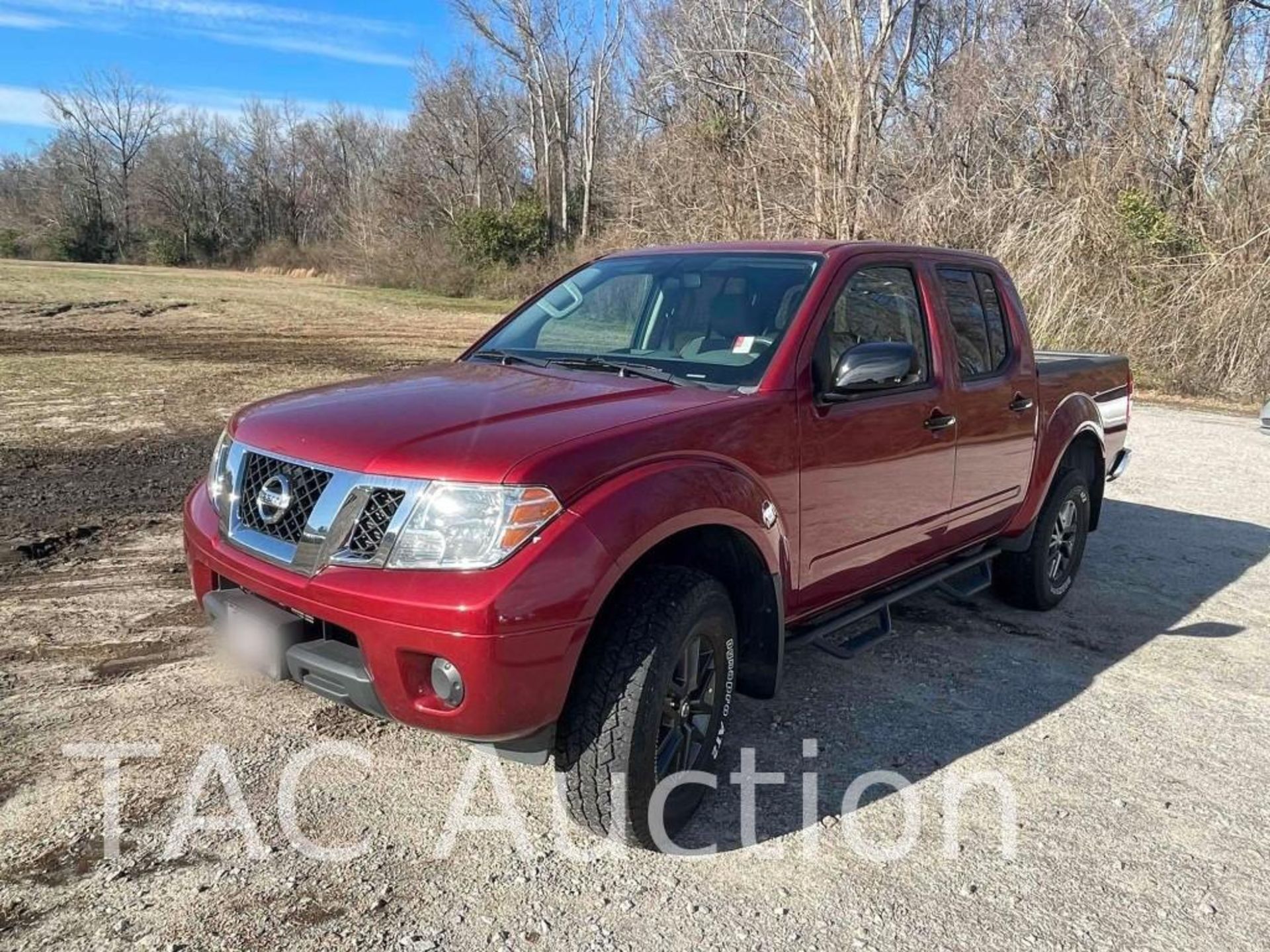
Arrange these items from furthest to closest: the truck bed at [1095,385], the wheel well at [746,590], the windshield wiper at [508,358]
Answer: the truck bed at [1095,385], the windshield wiper at [508,358], the wheel well at [746,590]

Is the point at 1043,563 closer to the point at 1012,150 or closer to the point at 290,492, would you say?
the point at 290,492

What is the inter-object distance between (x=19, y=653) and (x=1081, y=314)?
15854mm

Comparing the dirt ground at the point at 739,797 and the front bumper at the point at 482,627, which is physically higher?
the front bumper at the point at 482,627

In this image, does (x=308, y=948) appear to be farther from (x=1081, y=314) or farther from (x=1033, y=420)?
(x=1081, y=314)

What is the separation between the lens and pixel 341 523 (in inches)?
108

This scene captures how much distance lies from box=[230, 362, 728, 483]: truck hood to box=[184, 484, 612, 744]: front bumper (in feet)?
0.92

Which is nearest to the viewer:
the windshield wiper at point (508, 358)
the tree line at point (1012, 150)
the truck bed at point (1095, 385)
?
the windshield wiper at point (508, 358)

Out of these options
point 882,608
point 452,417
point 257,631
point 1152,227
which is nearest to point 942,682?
point 882,608

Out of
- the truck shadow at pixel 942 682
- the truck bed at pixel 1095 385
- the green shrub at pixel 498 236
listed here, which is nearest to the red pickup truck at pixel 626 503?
the truck shadow at pixel 942 682

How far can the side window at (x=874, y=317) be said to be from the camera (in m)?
3.75

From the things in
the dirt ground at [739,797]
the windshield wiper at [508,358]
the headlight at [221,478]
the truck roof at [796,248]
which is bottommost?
the dirt ground at [739,797]

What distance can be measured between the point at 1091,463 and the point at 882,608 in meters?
2.49

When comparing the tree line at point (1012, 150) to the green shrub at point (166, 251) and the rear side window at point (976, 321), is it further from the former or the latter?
the green shrub at point (166, 251)

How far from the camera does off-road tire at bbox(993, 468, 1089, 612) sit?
5.28 m
